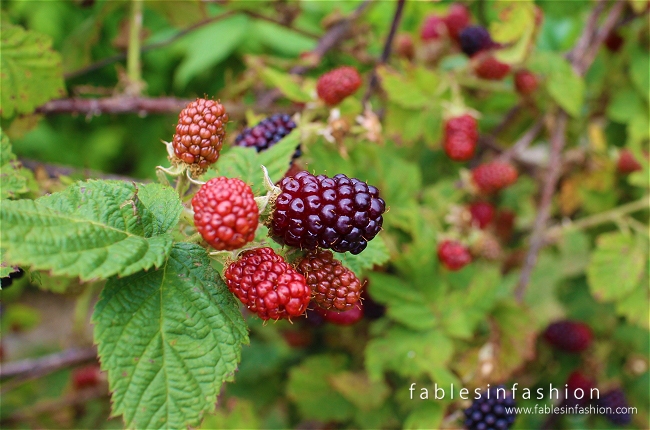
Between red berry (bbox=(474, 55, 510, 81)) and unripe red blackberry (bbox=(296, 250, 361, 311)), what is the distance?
5.38 feet

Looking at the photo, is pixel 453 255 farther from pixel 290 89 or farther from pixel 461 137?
pixel 290 89

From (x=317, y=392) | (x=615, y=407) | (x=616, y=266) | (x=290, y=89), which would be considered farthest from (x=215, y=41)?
(x=615, y=407)

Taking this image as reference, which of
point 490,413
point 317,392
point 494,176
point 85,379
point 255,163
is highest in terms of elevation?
point 255,163

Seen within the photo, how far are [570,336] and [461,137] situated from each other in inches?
43.8

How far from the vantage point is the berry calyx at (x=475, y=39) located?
2248mm

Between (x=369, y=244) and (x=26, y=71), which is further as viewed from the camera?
(x=26, y=71)

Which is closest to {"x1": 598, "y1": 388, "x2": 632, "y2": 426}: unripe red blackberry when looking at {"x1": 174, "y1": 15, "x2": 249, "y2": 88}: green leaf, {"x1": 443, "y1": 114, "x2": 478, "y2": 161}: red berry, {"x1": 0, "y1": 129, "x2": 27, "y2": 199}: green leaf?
{"x1": 443, "y1": 114, "x2": 478, "y2": 161}: red berry

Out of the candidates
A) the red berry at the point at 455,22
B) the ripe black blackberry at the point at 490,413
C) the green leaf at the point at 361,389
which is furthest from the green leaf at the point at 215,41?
the ripe black blackberry at the point at 490,413

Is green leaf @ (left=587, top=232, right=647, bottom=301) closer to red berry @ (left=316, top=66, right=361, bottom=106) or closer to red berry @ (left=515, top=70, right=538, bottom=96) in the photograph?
red berry @ (left=515, top=70, right=538, bottom=96)

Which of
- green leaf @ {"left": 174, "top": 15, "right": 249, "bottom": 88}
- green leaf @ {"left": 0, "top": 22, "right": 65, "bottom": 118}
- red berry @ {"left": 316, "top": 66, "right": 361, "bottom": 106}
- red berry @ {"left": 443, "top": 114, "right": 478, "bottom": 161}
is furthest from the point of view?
green leaf @ {"left": 174, "top": 15, "right": 249, "bottom": 88}

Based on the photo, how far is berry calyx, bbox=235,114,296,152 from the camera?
1.38 m

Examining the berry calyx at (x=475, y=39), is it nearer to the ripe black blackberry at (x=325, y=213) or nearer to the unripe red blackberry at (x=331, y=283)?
the ripe black blackberry at (x=325, y=213)

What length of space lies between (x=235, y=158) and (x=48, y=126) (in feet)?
12.2

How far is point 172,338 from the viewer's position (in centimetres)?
97
